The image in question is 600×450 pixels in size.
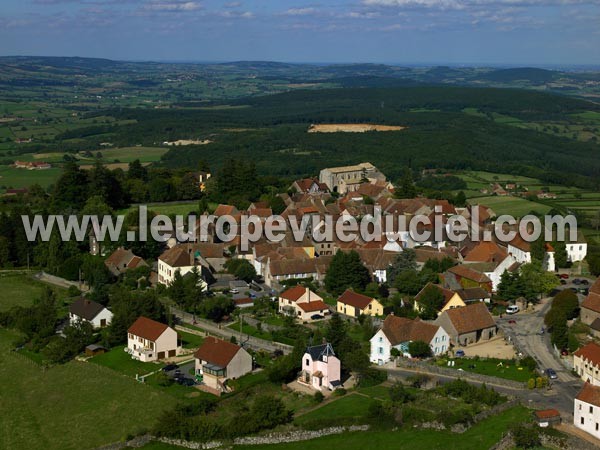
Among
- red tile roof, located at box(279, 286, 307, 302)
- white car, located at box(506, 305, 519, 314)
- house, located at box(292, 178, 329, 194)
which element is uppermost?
house, located at box(292, 178, 329, 194)

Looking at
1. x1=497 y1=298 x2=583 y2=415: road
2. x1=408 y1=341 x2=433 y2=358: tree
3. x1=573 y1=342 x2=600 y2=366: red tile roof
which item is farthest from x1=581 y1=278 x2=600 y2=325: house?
x1=408 y1=341 x2=433 y2=358: tree

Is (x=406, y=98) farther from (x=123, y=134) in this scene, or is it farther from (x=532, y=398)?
(x=532, y=398)

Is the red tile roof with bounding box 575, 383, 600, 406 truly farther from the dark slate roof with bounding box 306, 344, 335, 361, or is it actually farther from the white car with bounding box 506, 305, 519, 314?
the white car with bounding box 506, 305, 519, 314

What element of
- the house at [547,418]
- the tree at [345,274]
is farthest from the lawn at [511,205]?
the house at [547,418]

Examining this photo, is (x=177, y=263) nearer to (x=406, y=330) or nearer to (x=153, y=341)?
(x=153, y=341)

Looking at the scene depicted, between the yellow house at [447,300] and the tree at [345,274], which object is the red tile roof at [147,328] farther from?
the yellow house at [447,300]

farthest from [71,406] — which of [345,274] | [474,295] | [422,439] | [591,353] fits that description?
[474,295]
